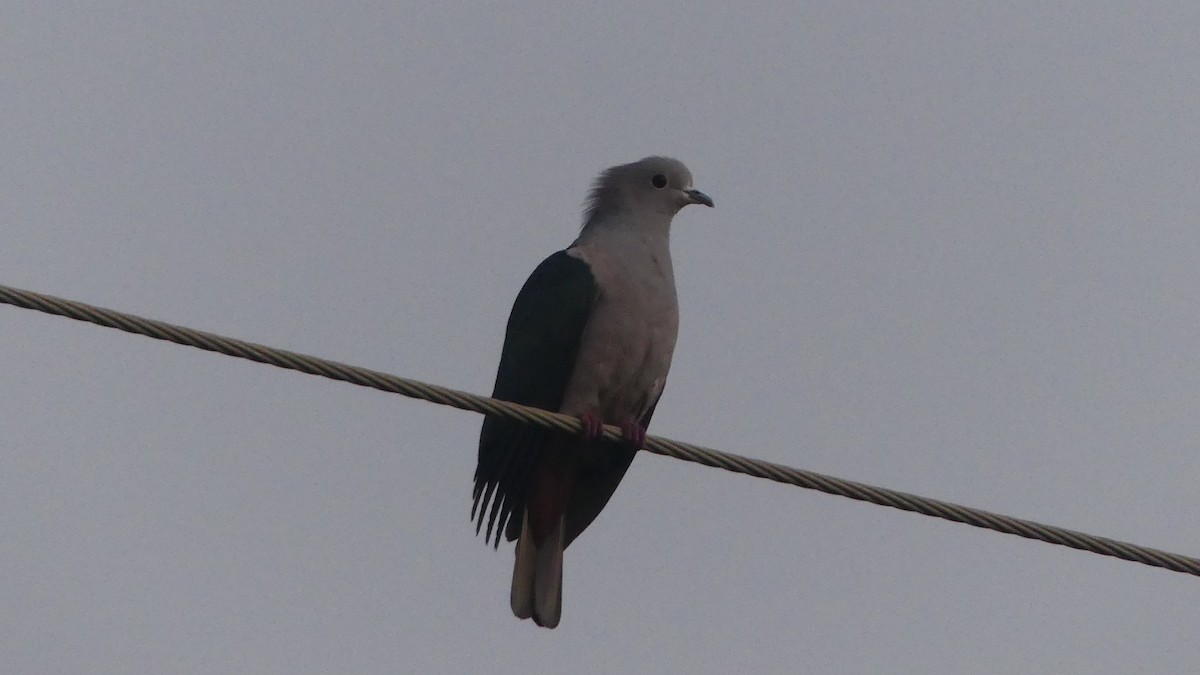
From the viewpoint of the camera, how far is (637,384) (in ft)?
20.8

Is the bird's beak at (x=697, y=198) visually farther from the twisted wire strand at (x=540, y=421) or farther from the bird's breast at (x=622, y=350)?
the twisted wire strand at (x=540, y=421)

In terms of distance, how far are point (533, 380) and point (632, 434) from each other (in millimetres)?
757

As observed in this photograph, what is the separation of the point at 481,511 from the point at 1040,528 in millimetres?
2546

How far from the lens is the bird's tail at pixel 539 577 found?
6.43 meters

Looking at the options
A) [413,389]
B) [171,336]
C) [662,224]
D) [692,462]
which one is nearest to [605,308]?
[662,224]

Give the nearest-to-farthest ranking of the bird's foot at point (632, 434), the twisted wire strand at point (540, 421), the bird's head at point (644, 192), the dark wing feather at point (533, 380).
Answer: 1. the twisted wire strand at point (540, 421)
2. the bird's foot at point (632, 434)
3. the dark wing feather at point (533, 380)
4. the bird's head at point (644, 192)

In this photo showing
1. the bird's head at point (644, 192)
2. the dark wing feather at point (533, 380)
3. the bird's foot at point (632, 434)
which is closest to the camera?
the bird's foot at point (632, 434)

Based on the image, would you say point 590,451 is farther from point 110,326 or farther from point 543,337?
point 110,326

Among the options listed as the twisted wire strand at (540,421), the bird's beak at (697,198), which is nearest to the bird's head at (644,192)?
the bird's beak at (697,198)

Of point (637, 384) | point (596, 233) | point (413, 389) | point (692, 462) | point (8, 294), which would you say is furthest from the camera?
point (596, 233)

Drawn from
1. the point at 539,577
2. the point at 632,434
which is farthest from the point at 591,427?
the point at 539,577

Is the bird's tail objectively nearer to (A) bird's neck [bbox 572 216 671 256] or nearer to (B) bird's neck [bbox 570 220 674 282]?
(B) bird's neck [bbox 570 220 674 282]

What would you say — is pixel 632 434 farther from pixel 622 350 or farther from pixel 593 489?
pixel 593 489

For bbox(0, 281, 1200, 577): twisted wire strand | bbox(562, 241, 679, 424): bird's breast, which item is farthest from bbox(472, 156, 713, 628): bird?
bbox(0, 281, 1200, 577): twisted wire strand
